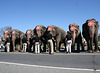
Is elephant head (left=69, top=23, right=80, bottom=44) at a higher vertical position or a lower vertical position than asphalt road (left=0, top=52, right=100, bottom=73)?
higher

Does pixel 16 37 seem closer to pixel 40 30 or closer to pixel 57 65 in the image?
pixel 40 30

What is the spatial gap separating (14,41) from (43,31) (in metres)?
5.85

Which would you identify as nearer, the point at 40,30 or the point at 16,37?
the point at 40,30

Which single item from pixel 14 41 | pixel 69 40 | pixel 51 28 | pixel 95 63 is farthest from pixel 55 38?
pixel 95 63

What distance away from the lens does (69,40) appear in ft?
40.4

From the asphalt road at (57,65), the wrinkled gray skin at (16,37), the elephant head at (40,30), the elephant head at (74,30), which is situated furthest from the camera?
the wrinkled gray skin at (16,37)

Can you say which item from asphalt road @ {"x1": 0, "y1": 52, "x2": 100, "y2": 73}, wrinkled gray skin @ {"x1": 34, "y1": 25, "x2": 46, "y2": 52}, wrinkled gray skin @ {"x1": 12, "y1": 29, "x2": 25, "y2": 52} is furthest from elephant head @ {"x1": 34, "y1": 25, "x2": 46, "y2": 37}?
asphalt road @ {"x1": 0, "y1": 52, "x2": 100, "y2": 73}

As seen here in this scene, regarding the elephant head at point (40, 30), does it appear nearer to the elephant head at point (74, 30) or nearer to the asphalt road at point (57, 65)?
the elephant head at point (74, 30)

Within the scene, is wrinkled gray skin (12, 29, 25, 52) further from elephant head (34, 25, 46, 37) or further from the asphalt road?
the asphalt road

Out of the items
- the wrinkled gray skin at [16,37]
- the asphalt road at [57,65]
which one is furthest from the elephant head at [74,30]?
the wrinkled gray skin at [16,37]

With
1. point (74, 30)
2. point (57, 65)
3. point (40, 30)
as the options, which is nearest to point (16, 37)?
point (40, 30)

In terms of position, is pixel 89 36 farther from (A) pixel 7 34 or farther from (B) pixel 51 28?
(A) pixel 7 34

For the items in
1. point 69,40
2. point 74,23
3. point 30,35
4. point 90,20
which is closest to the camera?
point 69,40

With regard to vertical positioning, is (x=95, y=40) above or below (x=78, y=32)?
below
